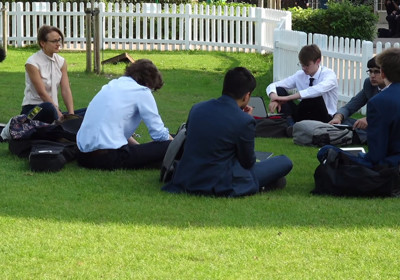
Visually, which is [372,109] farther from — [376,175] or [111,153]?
[111,153]

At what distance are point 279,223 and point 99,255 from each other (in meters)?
1.61

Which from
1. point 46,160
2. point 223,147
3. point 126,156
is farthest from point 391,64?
point 46,160

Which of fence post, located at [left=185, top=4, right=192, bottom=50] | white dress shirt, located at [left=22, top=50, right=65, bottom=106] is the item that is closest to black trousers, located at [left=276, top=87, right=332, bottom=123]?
white dress shirt, located at [left=22, top=50, right=65, bottom=106]

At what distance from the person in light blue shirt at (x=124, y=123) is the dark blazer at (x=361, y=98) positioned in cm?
292

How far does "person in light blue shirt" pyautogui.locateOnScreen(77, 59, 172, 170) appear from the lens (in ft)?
30.7

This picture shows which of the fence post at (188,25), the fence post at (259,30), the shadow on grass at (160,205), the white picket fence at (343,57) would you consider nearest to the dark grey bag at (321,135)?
the shadow on grass at (160,205)

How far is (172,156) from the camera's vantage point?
867cm

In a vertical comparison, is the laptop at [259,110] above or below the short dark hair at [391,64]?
below

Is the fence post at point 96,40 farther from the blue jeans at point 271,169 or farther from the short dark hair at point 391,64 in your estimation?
the short dark hair at point 391,64

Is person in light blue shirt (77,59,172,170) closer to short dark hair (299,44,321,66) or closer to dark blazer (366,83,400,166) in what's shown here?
dark blazer (366,83,400,166)

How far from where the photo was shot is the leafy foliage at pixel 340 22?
2462 centimetres

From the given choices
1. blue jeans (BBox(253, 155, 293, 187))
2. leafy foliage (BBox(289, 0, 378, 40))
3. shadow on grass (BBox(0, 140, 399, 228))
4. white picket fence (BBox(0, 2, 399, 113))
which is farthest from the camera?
leafy foliage (BBox(289, 0, 378, 40))

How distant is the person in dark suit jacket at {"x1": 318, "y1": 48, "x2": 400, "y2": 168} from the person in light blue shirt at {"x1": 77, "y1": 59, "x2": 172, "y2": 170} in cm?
210

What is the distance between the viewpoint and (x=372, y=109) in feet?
27.1
